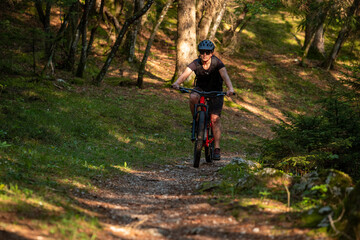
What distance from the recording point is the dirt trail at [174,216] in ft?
12.9

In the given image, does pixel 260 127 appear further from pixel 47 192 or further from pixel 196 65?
pixel 47 192

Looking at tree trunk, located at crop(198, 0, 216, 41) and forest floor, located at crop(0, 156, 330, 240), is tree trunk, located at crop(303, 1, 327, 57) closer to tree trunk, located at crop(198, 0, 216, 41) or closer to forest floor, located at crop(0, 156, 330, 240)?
tree trunk, located at crop(198, 0, 216, 41)

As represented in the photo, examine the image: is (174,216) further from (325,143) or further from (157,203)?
(325,143)

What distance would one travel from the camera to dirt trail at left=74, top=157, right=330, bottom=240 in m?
3.94

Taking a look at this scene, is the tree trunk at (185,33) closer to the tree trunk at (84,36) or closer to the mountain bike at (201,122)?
the tree trunk at (84,36)

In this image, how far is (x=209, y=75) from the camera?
7988 millimetres

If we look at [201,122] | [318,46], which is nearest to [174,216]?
[201,122]

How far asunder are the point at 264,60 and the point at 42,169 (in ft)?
92.9

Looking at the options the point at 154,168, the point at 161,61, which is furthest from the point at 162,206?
the point at 161,61

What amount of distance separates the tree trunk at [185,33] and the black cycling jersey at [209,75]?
10.5m

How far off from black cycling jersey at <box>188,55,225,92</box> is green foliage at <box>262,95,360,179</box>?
1.89 m

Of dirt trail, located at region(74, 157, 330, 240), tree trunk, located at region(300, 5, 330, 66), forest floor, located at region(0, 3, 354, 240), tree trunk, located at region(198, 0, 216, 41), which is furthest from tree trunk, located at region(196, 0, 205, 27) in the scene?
dirt trail, located at region(74, 157, 330, 240)

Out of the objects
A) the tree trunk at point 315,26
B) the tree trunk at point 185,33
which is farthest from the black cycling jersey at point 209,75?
the tree trunk at point 315,26

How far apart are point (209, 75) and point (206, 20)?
57.2 ft
